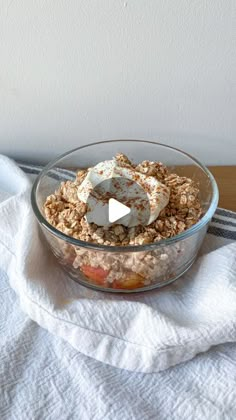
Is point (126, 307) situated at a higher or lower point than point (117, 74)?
lower

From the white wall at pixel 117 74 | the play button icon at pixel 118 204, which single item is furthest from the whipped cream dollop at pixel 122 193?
the white wall at pixel 117 74

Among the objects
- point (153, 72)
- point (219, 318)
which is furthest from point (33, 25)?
point (219, 318)

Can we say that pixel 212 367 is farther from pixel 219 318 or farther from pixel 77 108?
pixel 77 108

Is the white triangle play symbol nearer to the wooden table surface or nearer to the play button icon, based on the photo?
the play button icon

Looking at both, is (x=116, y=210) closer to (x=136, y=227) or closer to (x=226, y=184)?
(x=136, y=227)

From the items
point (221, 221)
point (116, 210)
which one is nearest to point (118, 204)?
point (116, 210)

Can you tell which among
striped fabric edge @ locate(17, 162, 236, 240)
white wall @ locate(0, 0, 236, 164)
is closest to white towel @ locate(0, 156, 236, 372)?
striped fabric edge @ locate(17, 162, 236, 240)

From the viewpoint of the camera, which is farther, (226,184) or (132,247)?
(226,184)

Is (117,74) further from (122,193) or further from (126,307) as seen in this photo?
(126,307)
